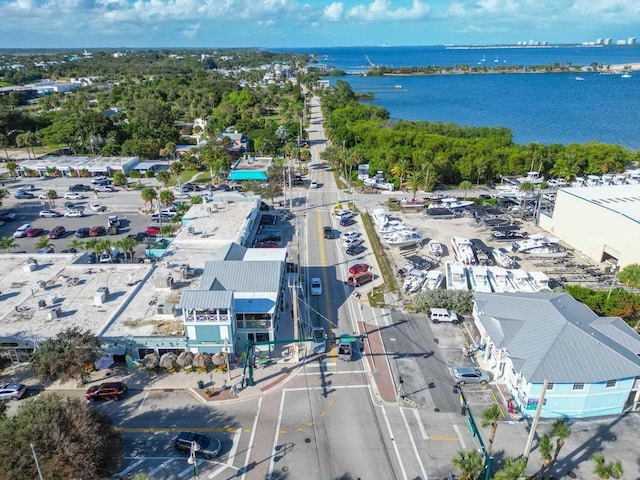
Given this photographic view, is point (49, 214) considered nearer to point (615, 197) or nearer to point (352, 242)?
point (352, 242)

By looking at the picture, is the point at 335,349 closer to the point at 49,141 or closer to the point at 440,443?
the point at 440,443

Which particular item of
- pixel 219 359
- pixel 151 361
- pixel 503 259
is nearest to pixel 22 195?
pixel 151 361

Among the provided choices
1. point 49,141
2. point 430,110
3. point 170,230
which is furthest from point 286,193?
point 430,110

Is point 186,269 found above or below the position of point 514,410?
above

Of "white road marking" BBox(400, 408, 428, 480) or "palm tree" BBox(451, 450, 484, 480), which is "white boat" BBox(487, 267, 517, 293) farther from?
"palm tree" BBox(451, 450, 484, 480)

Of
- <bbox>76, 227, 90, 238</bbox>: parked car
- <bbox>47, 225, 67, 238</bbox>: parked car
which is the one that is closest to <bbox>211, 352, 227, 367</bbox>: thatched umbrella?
<bbox>76, 227, 90, 238</bbox>: parked car

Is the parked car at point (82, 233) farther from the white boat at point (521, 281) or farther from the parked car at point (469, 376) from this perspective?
the white boat at point (521, 281)

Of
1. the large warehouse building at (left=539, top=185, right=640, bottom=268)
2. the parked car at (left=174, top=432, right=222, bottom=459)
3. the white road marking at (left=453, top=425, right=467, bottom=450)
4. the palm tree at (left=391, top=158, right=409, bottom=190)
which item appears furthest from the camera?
the palm tree at (left=391, top=158, right=409, bottom=190)
